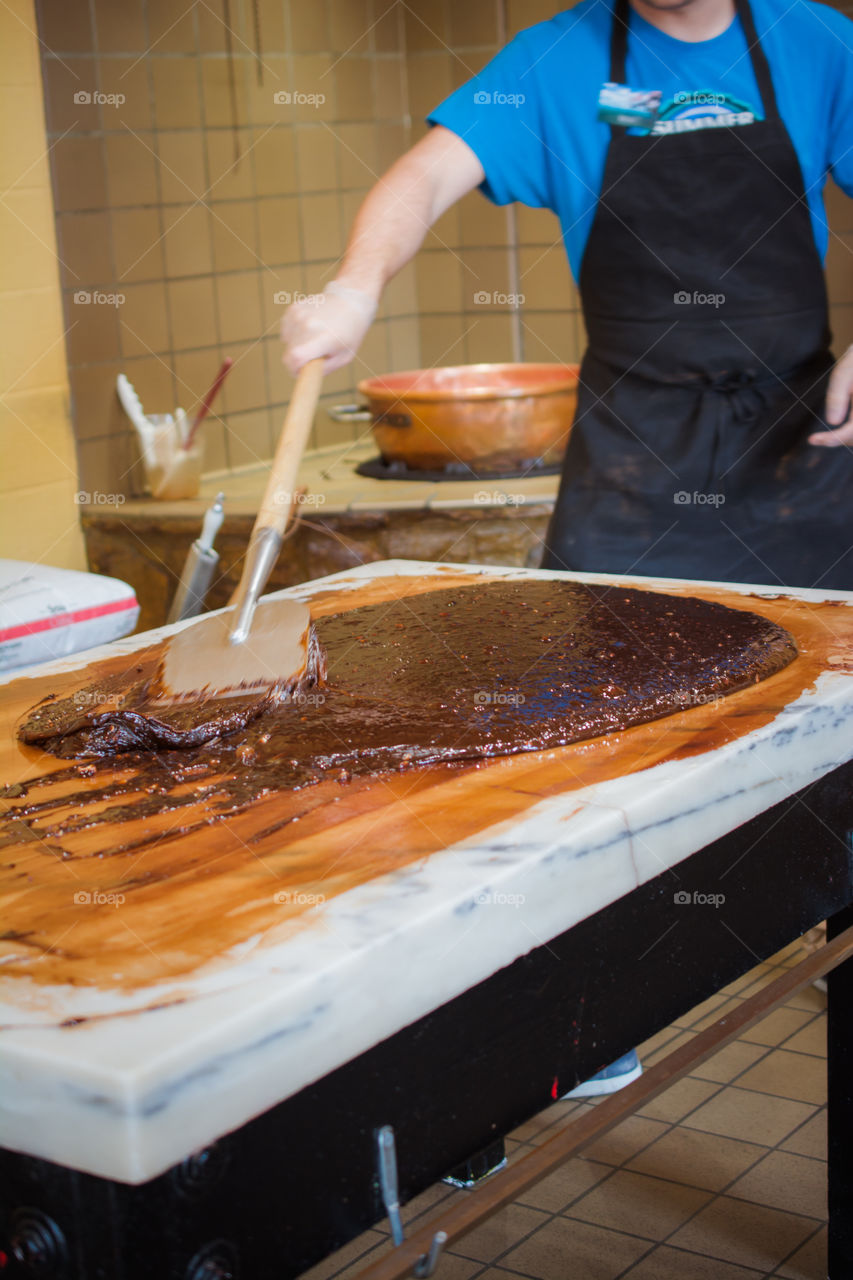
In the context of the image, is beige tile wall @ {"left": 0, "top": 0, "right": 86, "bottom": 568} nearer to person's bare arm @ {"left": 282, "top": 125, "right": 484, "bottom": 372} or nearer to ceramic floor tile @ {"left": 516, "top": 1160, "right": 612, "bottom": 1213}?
person's bare arm @ {"left": 282, "top": 125, "right": 484, "bottom": 372}

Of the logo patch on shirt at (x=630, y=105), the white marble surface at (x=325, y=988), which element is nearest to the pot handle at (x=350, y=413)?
the logo patch on shirt at (x=630, y=105)

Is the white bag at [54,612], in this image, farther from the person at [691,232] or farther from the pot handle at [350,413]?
the pot handle at [350,413]

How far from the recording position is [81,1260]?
0.68 m

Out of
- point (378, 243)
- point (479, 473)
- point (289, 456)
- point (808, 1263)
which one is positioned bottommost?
point (808, 1263)

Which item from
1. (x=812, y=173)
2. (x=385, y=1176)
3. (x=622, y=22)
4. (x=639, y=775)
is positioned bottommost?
(x=385, y=1176)

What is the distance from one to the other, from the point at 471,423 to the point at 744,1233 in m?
2.05

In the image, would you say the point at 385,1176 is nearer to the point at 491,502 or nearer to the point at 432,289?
the point at 491,502

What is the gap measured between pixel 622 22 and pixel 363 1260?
72.4 inches

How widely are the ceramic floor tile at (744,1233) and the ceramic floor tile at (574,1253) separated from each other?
68mm

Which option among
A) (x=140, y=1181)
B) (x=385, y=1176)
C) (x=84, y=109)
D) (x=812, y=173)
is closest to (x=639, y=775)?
(x=385, y=1176)

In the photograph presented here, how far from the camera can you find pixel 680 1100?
198 cm

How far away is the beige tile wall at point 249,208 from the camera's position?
323cm

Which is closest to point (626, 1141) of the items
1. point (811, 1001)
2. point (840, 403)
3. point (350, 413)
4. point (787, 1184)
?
point (787, 1184)

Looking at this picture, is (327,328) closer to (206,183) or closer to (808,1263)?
(808,1263)
